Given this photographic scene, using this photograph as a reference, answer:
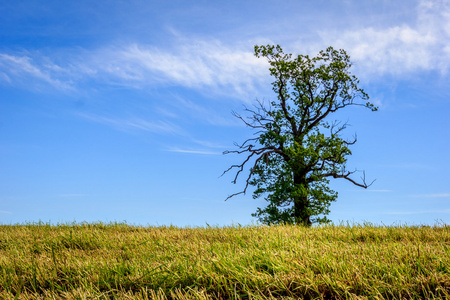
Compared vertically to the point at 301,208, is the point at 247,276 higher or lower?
lower

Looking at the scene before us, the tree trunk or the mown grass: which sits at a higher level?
the tree trunk

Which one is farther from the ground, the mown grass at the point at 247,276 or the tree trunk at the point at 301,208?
the tree trunk at the point at 301,208

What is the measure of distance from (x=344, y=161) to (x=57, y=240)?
15.7m

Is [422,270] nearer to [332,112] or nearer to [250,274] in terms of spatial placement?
[250,274]

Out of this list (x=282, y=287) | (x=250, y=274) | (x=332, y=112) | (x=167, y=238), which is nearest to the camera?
(x=282, y=287)

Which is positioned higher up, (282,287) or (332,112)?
(332,112)

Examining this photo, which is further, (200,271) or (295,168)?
(295,168)

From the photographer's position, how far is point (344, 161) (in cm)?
2006

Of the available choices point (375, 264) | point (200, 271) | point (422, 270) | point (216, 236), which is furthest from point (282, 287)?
point (216, 236)

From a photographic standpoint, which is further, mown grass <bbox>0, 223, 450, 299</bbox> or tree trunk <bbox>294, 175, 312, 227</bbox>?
tree trunk <bbox>294, 175, 312, 227</bbox>

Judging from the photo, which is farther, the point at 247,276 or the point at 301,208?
the point at 301,208

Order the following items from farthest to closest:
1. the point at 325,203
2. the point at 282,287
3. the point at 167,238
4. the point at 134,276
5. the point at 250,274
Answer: the point at 325,203
the point at 167,238
the point at 134,276
the point at 250,274
the point at 282,287

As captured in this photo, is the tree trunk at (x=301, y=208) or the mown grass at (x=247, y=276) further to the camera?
the tree trunk at (x=301, y=208)

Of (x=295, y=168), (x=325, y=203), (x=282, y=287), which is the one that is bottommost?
(x=282, y=287)
